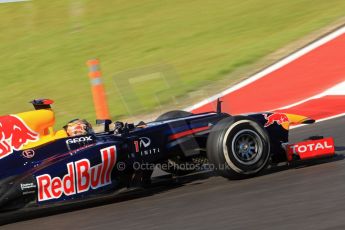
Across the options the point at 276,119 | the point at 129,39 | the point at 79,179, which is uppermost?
the point at 129,39

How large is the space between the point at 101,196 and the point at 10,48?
1186cm

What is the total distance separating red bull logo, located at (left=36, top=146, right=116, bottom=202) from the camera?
607cm

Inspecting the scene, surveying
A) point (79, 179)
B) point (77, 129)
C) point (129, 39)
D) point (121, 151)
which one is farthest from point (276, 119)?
point (129, 39)

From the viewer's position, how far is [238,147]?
258 inches

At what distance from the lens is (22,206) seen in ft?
Answer: 19.9

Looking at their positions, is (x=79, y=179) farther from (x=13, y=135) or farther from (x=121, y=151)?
(x=13, y=135)

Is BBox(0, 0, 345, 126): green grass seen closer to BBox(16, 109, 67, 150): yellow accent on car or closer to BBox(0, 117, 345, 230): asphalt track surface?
BBox(16, 109, 67, 150): yellow accent on car

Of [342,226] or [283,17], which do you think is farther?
[283,17]

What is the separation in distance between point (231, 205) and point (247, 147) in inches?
45.8

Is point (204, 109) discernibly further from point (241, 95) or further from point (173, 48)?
point (173, 48)

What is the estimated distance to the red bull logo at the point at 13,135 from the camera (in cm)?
622

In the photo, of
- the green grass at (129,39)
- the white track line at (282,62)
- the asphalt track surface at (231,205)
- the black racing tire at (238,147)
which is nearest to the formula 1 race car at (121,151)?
the black racing tire at (238,147)

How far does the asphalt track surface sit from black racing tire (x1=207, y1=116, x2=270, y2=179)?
0.40 feet

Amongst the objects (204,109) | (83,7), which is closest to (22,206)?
(204,109)
